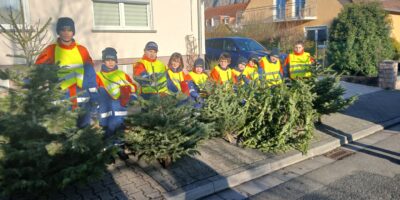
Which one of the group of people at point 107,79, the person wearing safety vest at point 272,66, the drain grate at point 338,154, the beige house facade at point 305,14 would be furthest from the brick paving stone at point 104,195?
the beige house facade at point 305,14

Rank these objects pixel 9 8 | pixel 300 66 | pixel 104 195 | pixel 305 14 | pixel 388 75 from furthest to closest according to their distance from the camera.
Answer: pixel 305 14, pixel 388 75, pixel 9 8, pixel 300 66, pixel 104 195

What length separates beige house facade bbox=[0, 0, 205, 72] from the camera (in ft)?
22.9

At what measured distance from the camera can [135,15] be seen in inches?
332

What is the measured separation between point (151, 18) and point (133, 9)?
1.85 feet

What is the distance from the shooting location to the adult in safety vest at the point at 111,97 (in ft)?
14.8

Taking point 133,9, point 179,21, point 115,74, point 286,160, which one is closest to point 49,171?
point 115,74

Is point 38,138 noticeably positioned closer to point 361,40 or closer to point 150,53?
point 150,53

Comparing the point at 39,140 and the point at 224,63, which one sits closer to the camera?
the point at 39,140

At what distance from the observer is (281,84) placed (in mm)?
5168

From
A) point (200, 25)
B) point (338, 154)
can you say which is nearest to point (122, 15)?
point (200, 25)

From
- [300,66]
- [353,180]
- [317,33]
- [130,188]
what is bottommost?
[353,180]

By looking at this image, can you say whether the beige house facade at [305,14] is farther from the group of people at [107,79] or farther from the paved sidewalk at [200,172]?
the group of people at [107,79]

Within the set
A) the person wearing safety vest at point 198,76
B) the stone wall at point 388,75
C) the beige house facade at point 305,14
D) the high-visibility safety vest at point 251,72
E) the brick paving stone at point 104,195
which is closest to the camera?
the brick paving stone at point 104,195

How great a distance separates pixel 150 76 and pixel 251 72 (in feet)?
7.93
